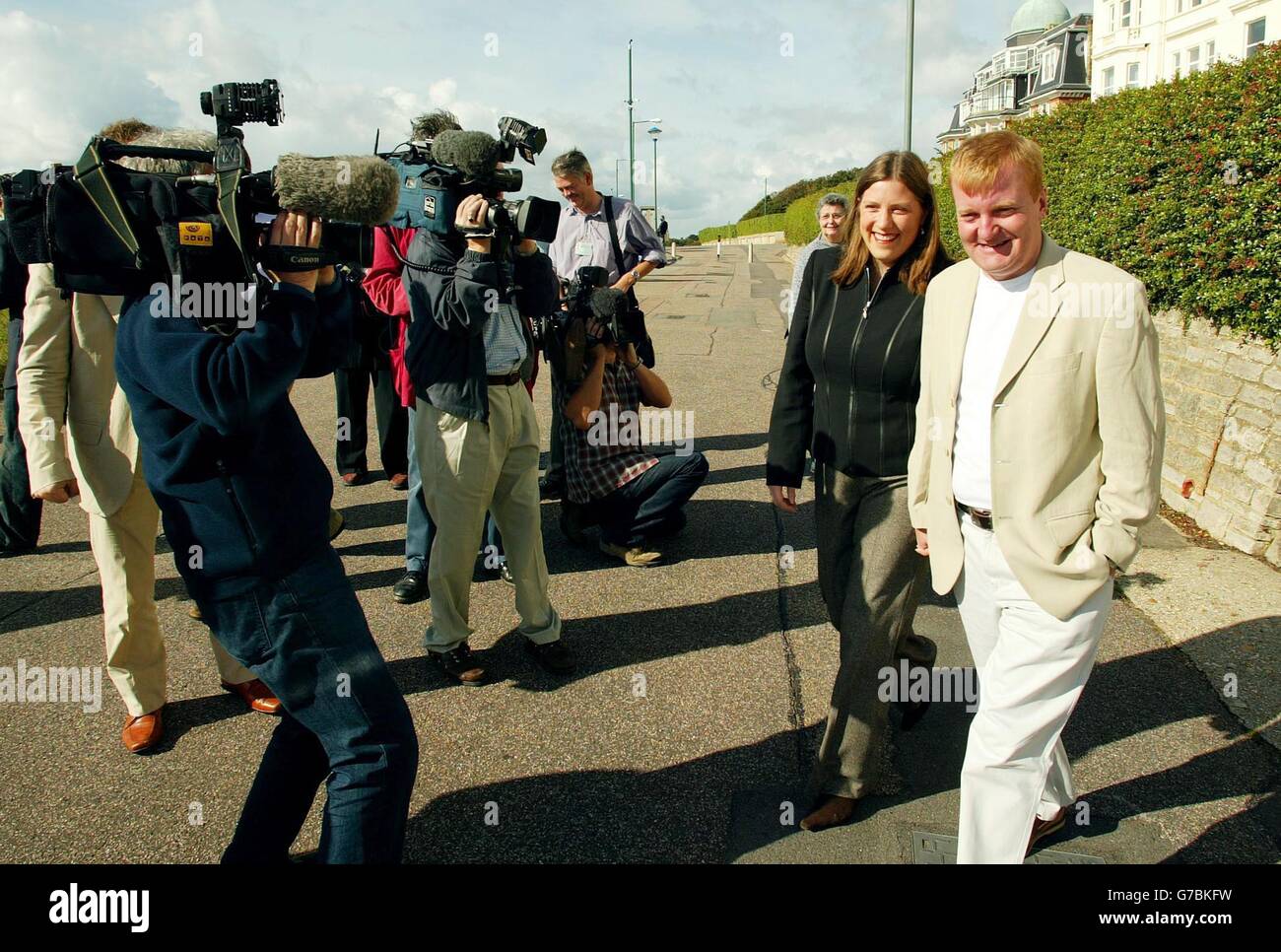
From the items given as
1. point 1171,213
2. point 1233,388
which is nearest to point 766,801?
point 1233,388

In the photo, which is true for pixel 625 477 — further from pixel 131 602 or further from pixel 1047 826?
pixel 1047 826

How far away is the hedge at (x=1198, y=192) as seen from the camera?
525 cm

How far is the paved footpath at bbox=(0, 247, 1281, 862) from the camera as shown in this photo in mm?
2963

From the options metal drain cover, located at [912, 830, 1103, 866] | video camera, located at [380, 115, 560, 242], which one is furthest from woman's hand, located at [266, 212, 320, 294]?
metal drain cover, located at [912, 830, 1103, 866]

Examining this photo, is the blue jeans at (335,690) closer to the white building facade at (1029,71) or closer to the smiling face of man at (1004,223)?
the smiling face of man at (1004,223)

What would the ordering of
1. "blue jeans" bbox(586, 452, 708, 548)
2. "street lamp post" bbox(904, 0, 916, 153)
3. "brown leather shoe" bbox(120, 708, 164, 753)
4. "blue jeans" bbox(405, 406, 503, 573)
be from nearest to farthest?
"brown leather shoe" bbox(120, 708, 164, 753) < "blue jeans" bbox(405, 406, 503, 573) < "blue jeans" bbox(586, 452, 708, 548) < "street lamp post" bbox(904, 0, 916, 153)

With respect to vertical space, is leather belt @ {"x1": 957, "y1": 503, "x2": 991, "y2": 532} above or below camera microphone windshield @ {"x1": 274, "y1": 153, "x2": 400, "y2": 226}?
below

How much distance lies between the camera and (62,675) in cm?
415

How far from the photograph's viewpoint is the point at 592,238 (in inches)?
253

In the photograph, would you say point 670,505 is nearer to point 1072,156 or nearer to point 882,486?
point 882,486

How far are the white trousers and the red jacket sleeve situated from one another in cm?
315

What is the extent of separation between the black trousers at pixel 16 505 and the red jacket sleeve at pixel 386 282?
226cm

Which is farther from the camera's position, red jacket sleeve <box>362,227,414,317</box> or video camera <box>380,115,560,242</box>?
red jacket sleeve <box>362,227,414,317</box>

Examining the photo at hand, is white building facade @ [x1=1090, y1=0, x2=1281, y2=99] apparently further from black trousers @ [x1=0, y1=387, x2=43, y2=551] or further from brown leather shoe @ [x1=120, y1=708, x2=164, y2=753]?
brown leather shoe @ [x1=120, y1=708, x2=164, y2=753]
